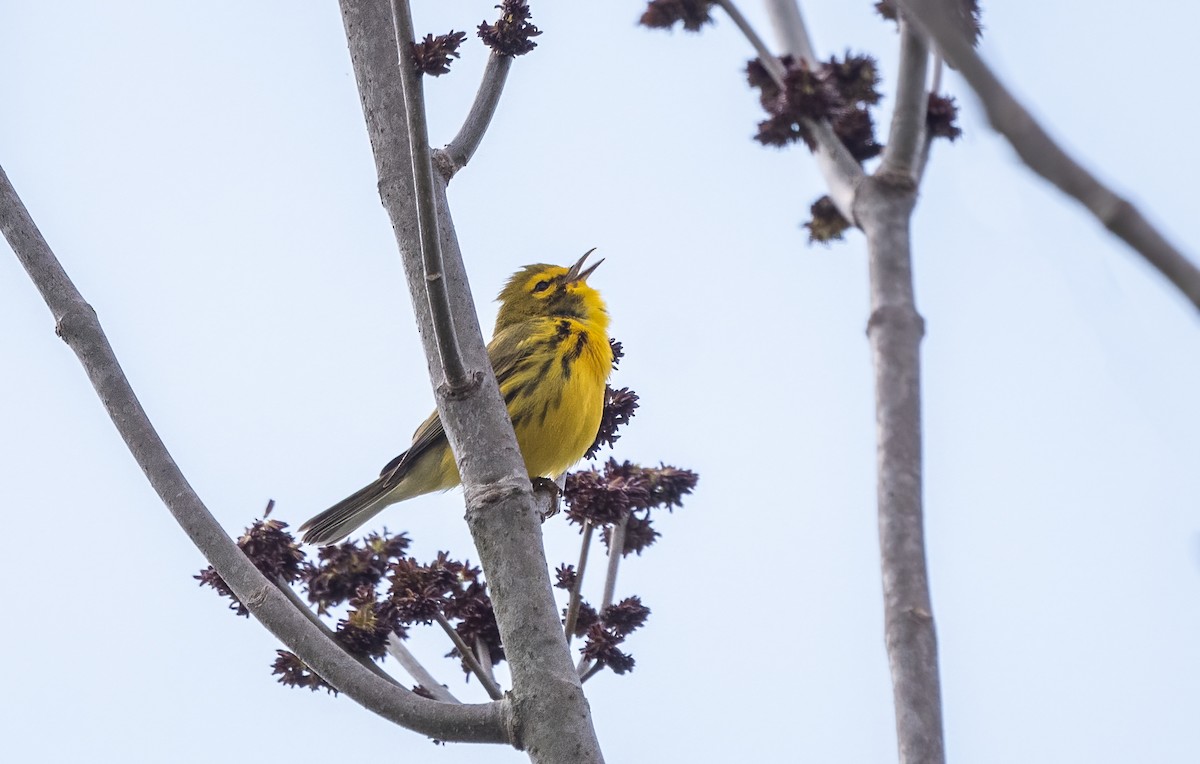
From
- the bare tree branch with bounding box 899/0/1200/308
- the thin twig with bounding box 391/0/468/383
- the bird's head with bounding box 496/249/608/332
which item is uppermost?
the bird's head with bounding box 496/249/608/332

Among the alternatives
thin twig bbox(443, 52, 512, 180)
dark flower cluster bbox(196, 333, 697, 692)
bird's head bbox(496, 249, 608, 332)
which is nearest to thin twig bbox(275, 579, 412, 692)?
dark flower cluster bbox(196, 333, 697, 692)

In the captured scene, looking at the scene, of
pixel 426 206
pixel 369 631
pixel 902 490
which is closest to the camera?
pixel 902 490

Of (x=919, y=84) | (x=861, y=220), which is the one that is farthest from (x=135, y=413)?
(x=919, y=84)

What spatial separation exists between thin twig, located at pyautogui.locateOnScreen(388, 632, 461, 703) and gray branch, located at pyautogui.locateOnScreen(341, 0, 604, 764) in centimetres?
29

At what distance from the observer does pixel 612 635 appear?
140 inches

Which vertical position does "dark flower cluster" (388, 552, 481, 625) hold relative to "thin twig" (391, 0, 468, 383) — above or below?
below

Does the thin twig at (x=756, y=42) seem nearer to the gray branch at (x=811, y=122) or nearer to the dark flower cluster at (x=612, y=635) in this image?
the gray branch at (x=811, y=122)

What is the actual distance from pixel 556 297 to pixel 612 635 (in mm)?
3912

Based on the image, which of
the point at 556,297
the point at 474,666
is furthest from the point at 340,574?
the point at 556,297

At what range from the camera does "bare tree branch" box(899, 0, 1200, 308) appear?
1202mm

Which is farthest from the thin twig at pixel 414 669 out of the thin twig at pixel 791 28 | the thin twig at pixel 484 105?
the thin twig at pixel 791 28

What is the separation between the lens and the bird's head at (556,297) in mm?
7246

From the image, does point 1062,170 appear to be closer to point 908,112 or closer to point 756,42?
point 908,112

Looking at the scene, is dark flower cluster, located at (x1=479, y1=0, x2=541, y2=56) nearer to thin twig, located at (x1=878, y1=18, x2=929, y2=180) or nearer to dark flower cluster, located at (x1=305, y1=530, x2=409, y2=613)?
thin twig, located at (x1=878, y1=18, x2=929, y2=180)
